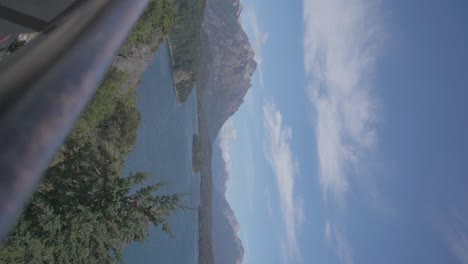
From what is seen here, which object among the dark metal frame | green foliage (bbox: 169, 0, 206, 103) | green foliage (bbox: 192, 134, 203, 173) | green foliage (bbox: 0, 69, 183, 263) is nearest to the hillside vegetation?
green foliage (bbox: 0, 69, 183, 263)

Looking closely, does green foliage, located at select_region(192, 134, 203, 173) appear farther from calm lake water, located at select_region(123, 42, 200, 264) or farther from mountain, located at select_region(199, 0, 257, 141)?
mountain, located at select_region(199, 0, 257, 141)

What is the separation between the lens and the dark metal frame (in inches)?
43.7

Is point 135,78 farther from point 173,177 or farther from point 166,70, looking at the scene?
point 173,177

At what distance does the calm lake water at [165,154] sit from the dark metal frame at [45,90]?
3339cm

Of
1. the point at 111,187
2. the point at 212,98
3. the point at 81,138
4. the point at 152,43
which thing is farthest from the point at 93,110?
the point at 212,98

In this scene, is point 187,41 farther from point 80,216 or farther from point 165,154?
point 80,216

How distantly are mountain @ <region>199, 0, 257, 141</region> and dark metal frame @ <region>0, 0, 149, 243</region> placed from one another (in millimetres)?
130902

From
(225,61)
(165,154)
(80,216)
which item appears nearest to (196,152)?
(165,154)

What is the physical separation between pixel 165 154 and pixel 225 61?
328 ft

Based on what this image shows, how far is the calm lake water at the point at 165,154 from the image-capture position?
152 ft

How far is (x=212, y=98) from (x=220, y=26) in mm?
28573

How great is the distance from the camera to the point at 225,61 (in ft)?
496

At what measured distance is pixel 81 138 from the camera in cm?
1819

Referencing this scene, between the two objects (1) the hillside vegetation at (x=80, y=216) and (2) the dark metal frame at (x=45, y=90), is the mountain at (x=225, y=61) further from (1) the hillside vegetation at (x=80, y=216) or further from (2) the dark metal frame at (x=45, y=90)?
(2) the dark metal frame at (x=45, y=90)
